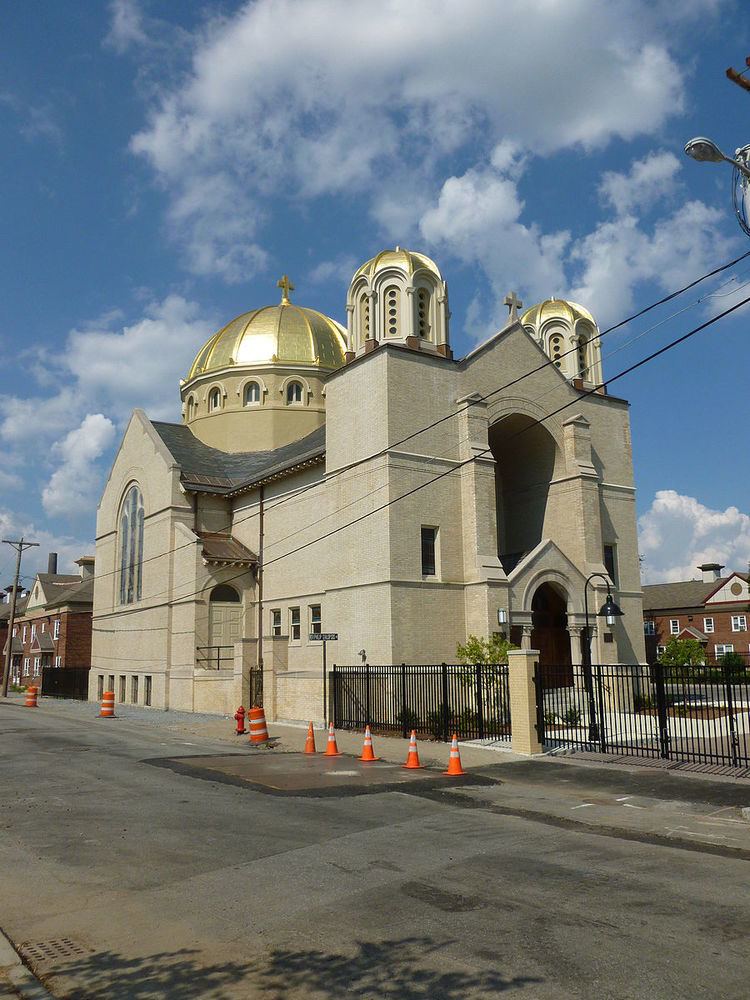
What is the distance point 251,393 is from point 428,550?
815 inches

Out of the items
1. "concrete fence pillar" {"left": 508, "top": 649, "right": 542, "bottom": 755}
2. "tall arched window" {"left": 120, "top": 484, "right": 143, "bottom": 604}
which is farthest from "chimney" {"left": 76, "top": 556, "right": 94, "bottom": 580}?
"concrete fence pillar" {"left": 508, "top": 649, "right": 542, "bottom": 755}

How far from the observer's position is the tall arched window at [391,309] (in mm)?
31562

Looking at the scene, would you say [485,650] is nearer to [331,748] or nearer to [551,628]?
[551,628]

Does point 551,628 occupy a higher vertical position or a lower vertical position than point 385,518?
lower

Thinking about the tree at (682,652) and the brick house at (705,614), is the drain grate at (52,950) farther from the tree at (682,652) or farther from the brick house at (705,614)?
the brick house at (705,614)

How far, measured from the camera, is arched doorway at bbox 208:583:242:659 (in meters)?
36.8

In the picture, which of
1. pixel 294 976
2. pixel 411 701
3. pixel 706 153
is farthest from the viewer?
pixel 411 701

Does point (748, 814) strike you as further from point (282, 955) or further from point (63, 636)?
point (63, 636)

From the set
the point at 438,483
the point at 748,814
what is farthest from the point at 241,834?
the point at 438,483

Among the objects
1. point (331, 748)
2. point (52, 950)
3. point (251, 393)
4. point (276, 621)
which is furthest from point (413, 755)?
point (251, 393)

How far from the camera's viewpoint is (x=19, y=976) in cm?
548

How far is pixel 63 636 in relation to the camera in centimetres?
5934

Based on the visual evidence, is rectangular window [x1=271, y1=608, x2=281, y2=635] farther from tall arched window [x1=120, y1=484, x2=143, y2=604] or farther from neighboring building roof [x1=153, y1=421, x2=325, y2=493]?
tall arched window [x1=120, y1=484, x2=143, y2=604]

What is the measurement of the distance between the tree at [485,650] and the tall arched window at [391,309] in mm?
11577
